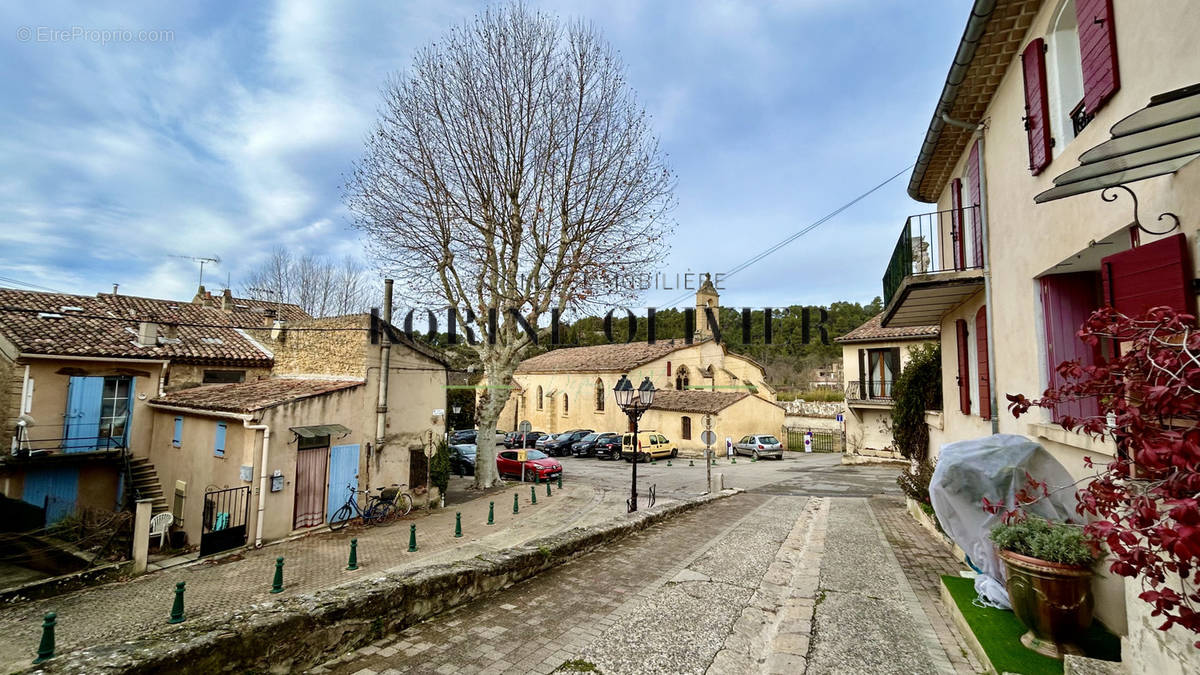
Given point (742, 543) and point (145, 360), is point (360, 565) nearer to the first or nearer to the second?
point (742, 543)

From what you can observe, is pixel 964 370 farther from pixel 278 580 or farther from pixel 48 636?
pixel 48 636

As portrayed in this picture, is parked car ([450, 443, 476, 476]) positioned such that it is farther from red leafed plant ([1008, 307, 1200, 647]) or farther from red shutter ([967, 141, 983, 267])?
red leafed plant ([1008, 307, 1200, 647])

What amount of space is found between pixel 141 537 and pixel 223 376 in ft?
24.5

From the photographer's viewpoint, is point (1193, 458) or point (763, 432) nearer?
point (1193, 458)

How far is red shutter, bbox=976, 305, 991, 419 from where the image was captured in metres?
7.28

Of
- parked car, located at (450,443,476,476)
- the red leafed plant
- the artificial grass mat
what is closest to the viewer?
the red leafed plant

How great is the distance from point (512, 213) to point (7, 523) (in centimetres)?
1495

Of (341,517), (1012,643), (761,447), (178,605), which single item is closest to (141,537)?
(341,517)

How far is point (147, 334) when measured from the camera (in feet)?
50.5

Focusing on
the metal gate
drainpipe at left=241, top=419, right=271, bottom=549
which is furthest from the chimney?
drainpipe at left=241, top=419, right=271, bottom=549

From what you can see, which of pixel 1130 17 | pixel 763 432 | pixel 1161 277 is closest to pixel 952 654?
pixel 1161 277

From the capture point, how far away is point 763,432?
33.3 meters

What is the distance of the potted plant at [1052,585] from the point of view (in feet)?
12.6

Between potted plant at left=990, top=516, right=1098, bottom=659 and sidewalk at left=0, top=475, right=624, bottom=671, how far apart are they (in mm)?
8338
